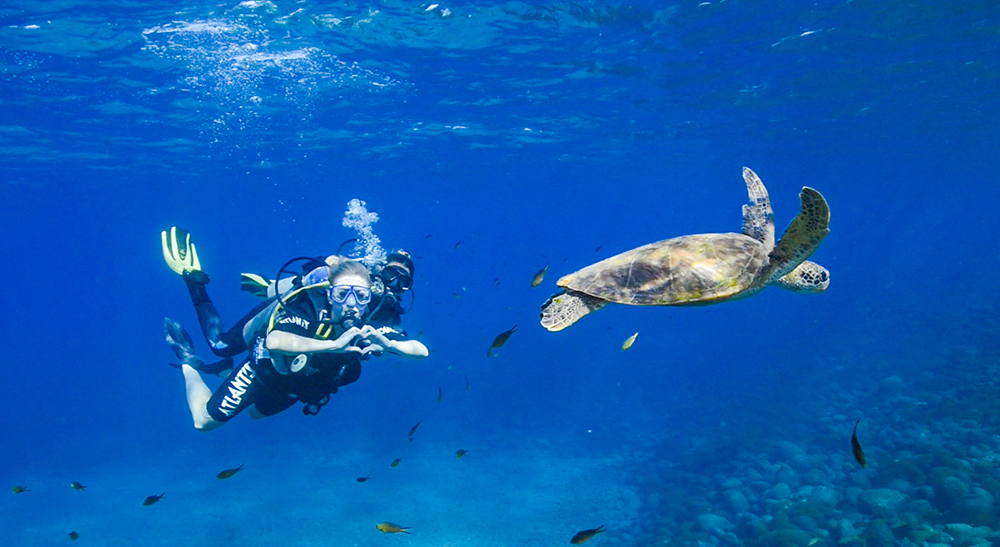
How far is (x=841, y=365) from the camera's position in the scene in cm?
1830

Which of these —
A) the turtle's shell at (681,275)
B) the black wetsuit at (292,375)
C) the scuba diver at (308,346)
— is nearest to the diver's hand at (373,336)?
the scuba diver at (308,346)

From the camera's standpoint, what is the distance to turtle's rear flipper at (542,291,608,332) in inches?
162

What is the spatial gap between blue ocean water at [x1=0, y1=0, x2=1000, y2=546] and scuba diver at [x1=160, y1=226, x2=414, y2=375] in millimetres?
5636

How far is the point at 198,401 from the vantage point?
23.3ft

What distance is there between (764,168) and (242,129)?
117 feet

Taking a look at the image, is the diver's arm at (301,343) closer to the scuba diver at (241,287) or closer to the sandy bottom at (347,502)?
the scuba diver at (241,287)

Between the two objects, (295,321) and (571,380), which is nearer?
(295,321)

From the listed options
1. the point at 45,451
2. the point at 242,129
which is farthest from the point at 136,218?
the point at 242,129

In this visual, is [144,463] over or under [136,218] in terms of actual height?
under

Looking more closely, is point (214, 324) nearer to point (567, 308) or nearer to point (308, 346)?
point (308, 346)

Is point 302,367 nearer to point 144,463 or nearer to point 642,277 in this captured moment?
point 642,277

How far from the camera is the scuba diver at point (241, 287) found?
21.2 ft

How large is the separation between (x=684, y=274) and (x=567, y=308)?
3.37ft

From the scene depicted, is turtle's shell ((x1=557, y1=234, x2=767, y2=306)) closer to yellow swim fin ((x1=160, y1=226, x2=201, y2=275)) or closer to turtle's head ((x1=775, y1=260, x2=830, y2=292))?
turtle's head ((x1=775, y1=260, x2=830, y2=292))
